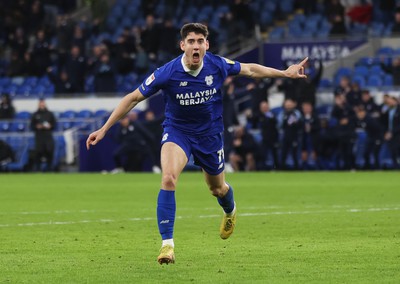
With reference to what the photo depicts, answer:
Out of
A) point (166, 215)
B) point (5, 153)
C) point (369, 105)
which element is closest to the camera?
point (166, 215)

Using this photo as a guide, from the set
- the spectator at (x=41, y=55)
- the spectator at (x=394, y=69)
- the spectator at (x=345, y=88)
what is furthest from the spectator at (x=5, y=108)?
the spectator at (x=394, y=69)

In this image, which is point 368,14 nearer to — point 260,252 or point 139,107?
point 139,107

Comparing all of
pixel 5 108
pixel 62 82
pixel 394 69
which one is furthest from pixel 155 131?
pixel 394 69

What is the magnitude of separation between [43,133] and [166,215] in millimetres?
21354

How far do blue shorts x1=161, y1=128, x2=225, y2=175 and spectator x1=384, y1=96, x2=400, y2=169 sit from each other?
57.0ft

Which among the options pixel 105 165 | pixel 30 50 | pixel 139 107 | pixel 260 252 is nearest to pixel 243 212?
pixel 260 252

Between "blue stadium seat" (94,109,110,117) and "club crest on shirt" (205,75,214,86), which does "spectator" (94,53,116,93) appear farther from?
"club crest on shirt" (205,75,214,86)

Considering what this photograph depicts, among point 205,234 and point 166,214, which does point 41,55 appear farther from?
point 166,214

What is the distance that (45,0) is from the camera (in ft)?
132

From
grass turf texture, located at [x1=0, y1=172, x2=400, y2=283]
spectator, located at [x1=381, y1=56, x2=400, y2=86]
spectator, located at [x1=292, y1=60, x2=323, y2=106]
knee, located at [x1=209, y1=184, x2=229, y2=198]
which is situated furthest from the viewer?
spectator, located at [x1=381, y1=56, x2=400, y2=86]

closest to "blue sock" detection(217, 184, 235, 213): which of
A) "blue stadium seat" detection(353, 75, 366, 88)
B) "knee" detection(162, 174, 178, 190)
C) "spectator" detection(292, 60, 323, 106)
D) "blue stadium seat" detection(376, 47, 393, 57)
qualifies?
"knee" detection(162, 174, 178, 190)

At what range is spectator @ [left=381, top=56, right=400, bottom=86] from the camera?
3023 centimetres

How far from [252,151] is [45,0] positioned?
13842 mm

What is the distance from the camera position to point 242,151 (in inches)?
1156
